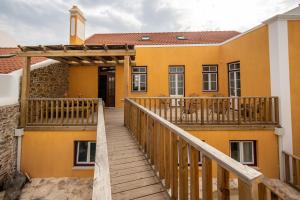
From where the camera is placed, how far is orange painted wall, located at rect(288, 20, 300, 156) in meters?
7.00

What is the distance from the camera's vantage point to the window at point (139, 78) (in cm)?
1175

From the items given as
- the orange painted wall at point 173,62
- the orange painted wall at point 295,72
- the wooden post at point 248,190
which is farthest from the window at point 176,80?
the wooden post at point 248,190

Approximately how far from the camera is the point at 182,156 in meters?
2.37

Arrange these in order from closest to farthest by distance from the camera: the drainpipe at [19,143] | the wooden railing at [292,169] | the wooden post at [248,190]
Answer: the wooden post at [248,190] → the wooden railing at [292,169] → the drainpipe at [19,143]

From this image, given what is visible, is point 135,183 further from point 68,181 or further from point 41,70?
point 41,70

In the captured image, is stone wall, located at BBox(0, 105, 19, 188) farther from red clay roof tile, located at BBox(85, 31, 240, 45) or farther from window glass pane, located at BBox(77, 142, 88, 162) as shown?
red clay roof tile, located at BBox(85, 31, 240, 45)

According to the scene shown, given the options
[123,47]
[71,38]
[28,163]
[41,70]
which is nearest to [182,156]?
[123,47]

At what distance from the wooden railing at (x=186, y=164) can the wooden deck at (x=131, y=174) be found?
5.6 inches

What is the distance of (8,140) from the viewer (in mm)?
6965

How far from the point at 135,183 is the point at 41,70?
815cm

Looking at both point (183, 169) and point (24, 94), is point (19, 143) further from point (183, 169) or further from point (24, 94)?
point (183, 169)

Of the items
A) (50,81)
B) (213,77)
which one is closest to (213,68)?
(213,77)

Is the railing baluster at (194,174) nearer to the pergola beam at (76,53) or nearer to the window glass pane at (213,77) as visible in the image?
the pergola beam at (76,53)

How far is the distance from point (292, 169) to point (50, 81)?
415 inches
